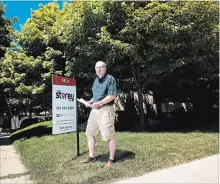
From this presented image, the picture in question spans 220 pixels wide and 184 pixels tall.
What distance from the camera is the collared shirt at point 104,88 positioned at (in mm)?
5926

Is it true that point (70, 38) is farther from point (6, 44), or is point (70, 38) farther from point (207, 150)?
point (207, 150)

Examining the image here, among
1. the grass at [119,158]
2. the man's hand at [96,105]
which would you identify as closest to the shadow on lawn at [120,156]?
the grass at [119,158]

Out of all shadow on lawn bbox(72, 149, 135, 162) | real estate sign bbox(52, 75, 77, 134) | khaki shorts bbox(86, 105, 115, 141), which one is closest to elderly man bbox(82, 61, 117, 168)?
khaki shorts bbox(86, 105, 115, 141)

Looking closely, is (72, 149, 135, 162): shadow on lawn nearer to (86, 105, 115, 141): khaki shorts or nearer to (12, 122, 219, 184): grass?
(12, 122, 219, 184): grass

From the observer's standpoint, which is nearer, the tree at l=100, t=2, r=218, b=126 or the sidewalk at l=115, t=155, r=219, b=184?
the sidewalk at l=115, t=155, r=219, b=184

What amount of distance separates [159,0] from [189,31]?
1.60 meters

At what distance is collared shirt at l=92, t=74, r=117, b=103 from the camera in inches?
233

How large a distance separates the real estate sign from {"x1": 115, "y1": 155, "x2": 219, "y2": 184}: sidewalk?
2.10m

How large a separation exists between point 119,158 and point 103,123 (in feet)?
3.02

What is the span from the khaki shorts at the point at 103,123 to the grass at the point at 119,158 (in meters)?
0.57

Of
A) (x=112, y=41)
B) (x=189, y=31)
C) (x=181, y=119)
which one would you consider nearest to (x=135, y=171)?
(x=112, y=41)

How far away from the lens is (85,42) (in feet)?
38.3

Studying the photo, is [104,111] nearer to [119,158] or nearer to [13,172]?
[119,158]

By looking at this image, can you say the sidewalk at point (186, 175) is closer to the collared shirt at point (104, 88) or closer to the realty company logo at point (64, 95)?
the collared shirt at point (104, 88)
